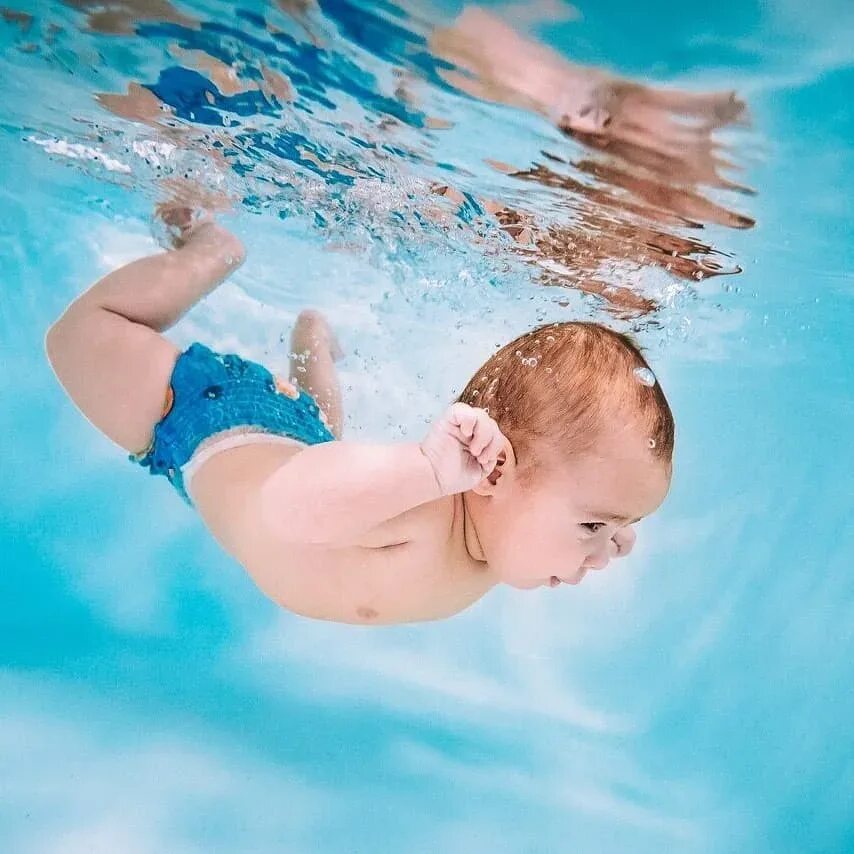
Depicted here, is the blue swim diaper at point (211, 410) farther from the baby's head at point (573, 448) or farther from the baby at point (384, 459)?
the baby's head at point (573, 448)

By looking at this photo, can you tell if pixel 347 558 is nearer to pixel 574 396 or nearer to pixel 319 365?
pixel 574 396

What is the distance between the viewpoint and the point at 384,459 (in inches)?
143

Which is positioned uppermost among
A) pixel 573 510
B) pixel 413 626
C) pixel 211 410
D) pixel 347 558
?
pixel 413 626

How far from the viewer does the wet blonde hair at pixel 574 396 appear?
4.10 meters

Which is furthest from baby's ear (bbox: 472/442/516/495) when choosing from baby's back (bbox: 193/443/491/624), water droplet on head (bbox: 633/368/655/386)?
water droplet on head (bbox: 633/368/655/386)

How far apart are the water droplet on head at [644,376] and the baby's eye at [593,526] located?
720 millimetres

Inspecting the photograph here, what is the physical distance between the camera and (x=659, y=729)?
1295cm

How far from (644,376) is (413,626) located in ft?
32.3

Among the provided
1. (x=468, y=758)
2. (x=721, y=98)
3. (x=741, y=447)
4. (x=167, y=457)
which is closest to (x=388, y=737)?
(x=468, y=758)

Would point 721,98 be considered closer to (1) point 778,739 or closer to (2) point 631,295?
(2) point 631,295

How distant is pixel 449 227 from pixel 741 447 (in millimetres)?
6703

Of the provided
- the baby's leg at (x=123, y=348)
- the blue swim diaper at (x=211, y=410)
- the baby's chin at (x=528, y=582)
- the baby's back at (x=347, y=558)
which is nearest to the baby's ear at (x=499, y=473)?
the baby's back at (x=347, y=558)

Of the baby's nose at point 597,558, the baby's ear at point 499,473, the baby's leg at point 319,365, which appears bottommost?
the baby's nose at point 597,558

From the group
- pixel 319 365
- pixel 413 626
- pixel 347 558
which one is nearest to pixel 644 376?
pixel 347 558
